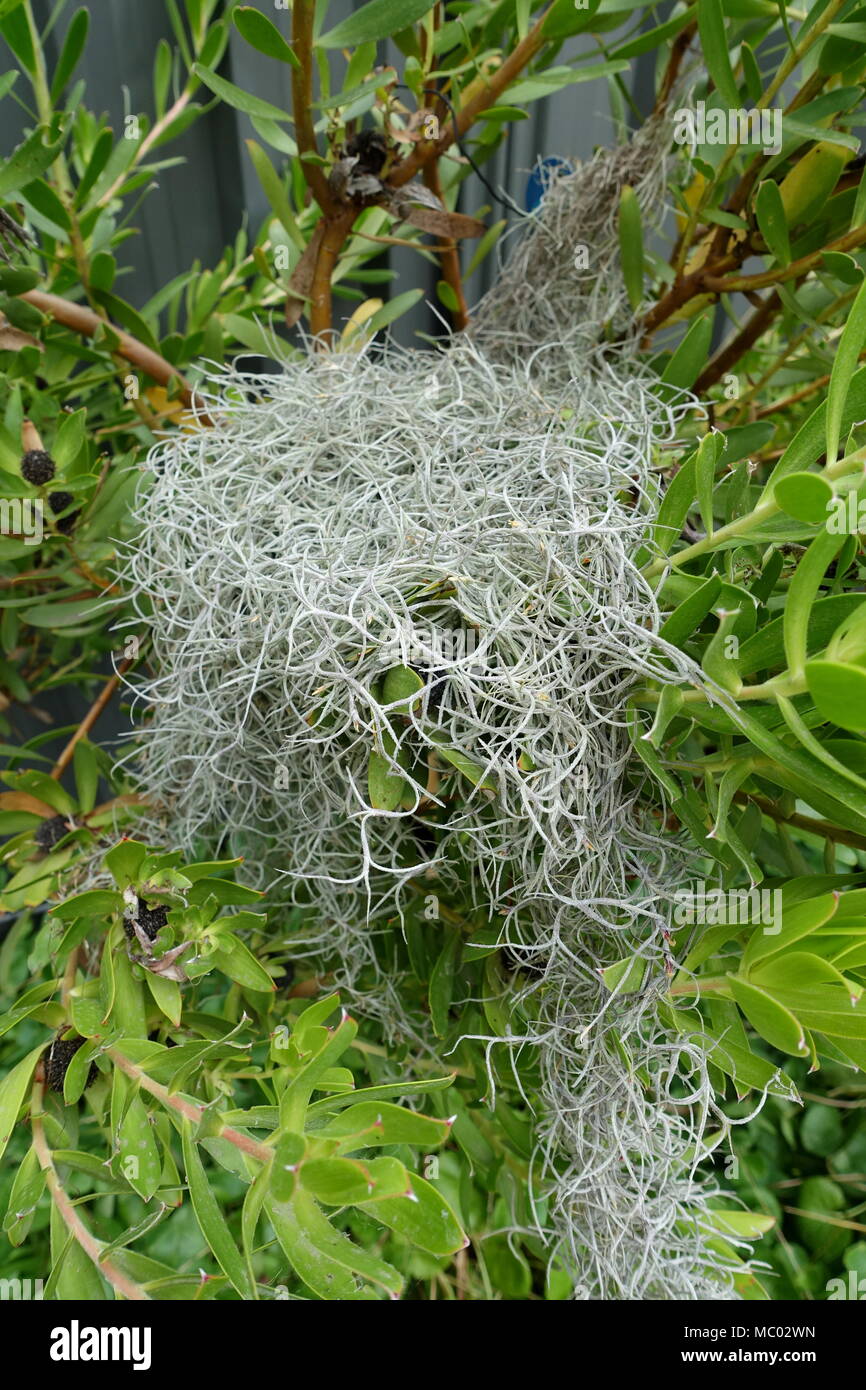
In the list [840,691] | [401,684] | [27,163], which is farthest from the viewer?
[27,163]

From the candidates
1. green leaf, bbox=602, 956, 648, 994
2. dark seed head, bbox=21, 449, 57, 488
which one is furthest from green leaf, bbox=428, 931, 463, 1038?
dark seed head, bbox=21, 449, 57, 488

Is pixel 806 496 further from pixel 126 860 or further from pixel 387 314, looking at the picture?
pixel 387 314

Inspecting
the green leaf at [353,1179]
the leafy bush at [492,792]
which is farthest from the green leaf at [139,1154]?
the green leaf at [353,1179]

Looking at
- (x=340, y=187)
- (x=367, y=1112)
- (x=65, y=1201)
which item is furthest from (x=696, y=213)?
(x=65, y=1201)

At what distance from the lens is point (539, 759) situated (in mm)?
385

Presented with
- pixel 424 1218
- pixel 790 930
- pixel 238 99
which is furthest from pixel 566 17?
pixel 424 1218

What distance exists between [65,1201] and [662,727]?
38cm

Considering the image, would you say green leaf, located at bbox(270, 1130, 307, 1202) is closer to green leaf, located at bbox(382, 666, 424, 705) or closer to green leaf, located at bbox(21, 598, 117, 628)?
→ green leaf, located at bbox(382, 666, 424, 705)

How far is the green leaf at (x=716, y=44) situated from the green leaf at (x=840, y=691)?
414 millimetres

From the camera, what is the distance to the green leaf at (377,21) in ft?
1.54

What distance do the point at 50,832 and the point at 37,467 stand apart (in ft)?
0.90

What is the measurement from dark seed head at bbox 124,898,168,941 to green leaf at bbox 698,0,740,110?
1.96 ft

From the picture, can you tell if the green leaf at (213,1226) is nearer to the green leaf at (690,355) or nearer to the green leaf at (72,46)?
the green leaf at (690,355)

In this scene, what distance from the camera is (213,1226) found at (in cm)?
35
